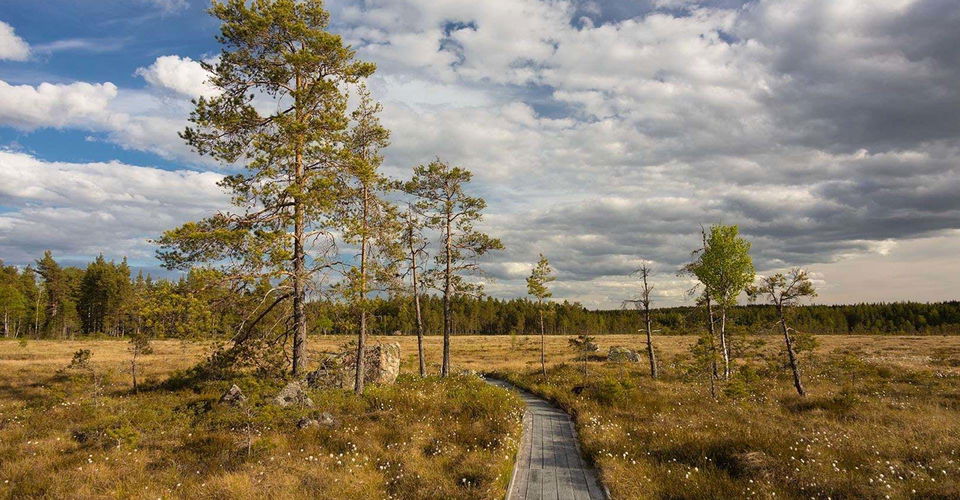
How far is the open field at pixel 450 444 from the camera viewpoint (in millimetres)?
10023

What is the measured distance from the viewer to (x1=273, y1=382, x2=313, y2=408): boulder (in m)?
16.0

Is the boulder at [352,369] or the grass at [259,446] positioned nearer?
the grass at [259,446]

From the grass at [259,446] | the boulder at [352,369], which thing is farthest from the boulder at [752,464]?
the boulder at [352,369]

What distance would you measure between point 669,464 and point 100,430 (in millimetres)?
17234

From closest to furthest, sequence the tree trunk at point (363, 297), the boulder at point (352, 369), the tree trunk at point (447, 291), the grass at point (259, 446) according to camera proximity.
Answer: the grass at point (259, 446), the tree trunk at point (363, 297), the boulder at point (352, 369), the tree trunk at point (447, 291)

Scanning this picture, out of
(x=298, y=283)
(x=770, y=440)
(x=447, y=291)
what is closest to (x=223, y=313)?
(x=298, y=283)

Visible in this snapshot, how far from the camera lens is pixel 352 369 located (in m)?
22.5

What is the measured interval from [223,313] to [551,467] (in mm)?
11306

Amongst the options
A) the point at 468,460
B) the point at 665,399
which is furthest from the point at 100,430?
the point at 665,399

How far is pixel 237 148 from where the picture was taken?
1562 cm

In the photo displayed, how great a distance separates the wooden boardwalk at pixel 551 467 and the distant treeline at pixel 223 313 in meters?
7.49

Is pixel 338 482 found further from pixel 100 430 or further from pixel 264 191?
pixel 100 430

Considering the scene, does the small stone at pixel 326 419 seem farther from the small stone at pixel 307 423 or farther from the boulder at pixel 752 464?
the boulder at pixel 752 464

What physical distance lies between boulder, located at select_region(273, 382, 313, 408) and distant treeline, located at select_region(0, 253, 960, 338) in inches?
85.5
